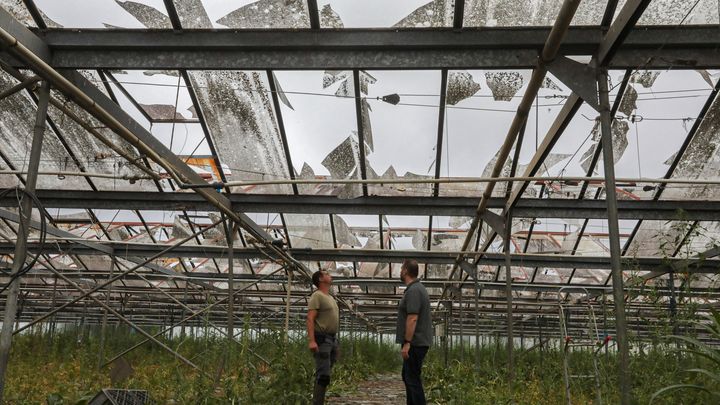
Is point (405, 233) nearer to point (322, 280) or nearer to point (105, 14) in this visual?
point (322, 280)

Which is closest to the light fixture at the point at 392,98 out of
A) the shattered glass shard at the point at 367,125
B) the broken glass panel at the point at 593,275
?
the shattered glass shard at the point at 367,125

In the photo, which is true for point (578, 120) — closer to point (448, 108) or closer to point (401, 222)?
point (448, 108)

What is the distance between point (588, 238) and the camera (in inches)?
520

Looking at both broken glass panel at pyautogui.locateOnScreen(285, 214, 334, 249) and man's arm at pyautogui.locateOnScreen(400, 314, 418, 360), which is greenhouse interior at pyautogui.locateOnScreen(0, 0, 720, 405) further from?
man's arm at pyautogui.locateOnScreen(400, 314, 418, 360)

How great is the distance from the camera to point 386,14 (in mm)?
6516

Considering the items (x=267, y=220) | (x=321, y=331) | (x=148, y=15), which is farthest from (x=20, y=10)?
(x=267, y=220)

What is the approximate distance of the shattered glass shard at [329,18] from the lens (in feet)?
21.1

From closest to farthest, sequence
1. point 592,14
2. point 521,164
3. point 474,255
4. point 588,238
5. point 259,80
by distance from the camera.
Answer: point 592,14, point 259,80, point 521,164, point 474,255, point 588,238

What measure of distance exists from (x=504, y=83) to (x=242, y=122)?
12.0 feet

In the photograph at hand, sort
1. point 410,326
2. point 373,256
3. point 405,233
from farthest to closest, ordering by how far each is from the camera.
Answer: point 405,233 → point 373,256 → point 410,326

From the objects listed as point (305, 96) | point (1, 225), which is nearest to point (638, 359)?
point (305, 96)

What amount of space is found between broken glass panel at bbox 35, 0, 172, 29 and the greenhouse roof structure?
2cm

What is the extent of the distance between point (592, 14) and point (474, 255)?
265 inches

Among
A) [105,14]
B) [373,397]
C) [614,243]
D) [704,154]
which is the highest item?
[105,14]
